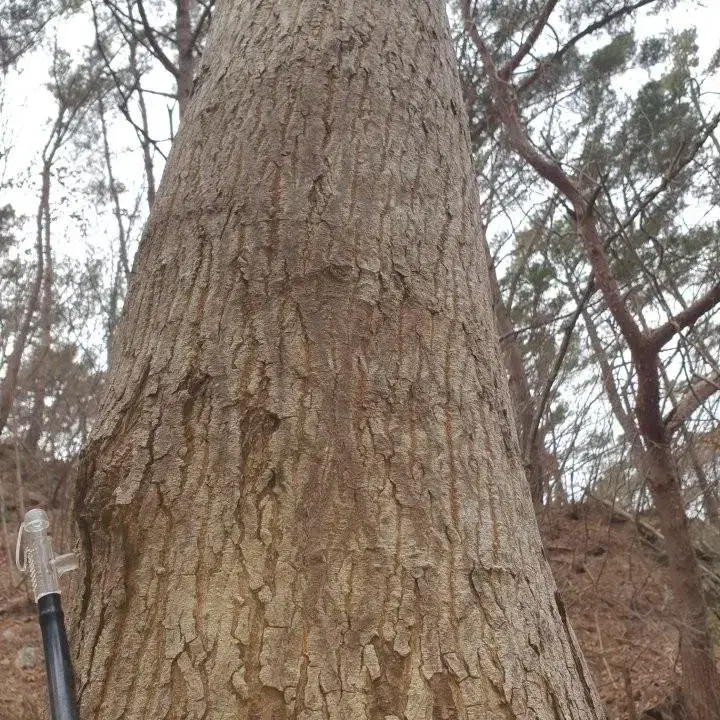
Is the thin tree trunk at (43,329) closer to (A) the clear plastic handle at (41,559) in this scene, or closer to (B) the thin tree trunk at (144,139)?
(B) the thin tree trunk at (144,139)

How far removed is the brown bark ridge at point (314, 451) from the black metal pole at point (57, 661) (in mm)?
15

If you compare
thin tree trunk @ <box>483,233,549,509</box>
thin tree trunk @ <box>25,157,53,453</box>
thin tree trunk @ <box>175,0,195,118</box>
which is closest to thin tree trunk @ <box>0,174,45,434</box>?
thin tree trunk @ <box>25,157,53,453</box>

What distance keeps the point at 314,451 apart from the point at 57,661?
36 centimetres

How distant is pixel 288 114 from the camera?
1.08 meters

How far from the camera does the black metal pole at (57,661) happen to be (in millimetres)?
704

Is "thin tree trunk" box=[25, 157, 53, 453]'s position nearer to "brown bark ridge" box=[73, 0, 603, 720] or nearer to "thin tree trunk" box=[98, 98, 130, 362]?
"thin tree trunk" box=[98, 98, 130, 362]

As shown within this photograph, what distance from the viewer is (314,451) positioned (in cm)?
79

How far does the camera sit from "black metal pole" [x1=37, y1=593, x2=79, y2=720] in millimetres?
704

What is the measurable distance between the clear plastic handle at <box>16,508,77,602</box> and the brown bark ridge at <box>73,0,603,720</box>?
0.05m

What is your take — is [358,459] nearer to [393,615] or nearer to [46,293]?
[393,615]

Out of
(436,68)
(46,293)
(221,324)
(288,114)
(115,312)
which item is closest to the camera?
(221,324)

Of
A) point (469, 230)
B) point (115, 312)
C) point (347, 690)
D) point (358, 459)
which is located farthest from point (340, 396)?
point (115, 312)

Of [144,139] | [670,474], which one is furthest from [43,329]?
[670,474]

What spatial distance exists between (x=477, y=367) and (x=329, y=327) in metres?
0.22
